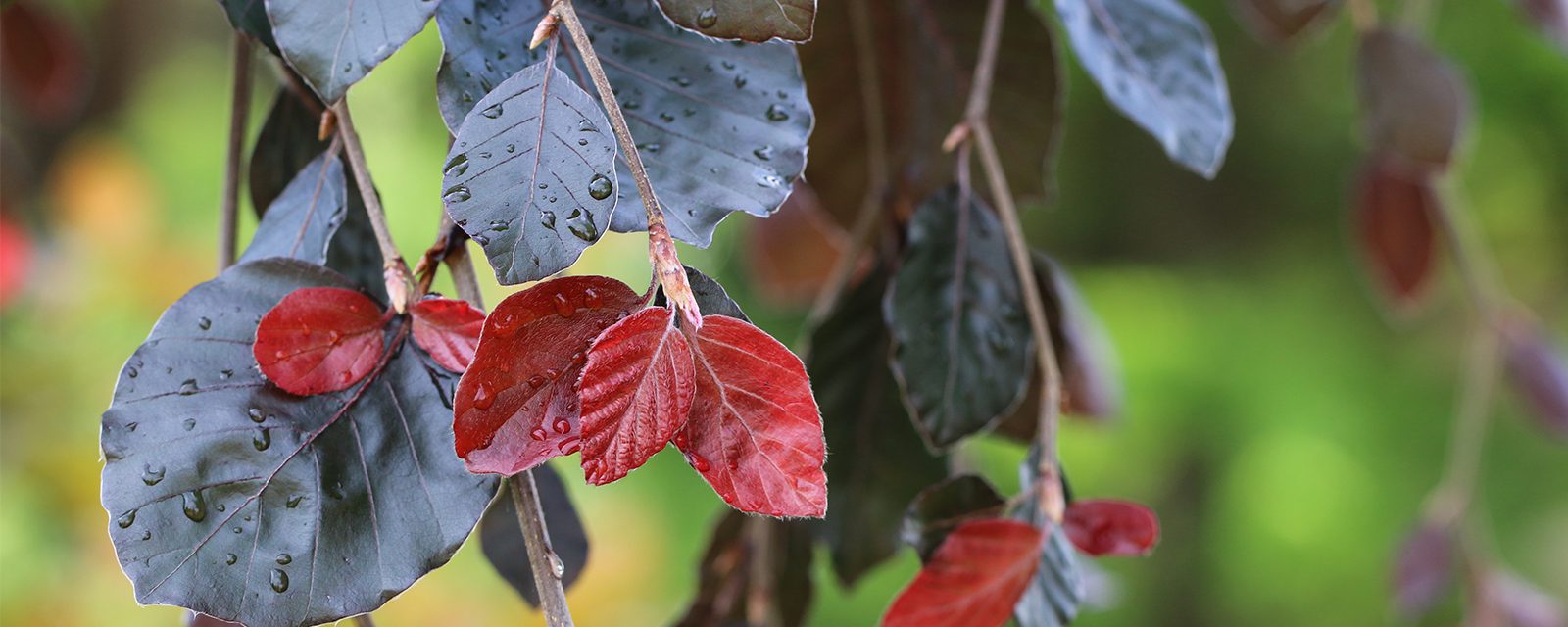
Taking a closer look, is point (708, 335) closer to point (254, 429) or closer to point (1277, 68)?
point (254, 429)

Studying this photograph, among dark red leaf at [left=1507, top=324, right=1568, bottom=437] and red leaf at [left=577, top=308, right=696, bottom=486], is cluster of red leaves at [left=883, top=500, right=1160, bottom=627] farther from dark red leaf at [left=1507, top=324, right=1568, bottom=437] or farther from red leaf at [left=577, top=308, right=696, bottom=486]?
dark red leaf at [left=1507, top=324, right=1568, bottom=437]

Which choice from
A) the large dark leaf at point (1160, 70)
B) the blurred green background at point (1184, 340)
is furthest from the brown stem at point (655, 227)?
the blurred green background at point (1184, 340)

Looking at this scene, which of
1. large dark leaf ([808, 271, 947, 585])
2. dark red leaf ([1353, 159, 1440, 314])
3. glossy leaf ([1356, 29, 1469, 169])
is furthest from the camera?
dark red leaf ([1353, 159, 1440, 314])

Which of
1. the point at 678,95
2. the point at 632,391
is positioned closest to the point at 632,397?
the point at 632,391

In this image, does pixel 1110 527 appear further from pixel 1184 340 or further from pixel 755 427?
pixel 1184 340

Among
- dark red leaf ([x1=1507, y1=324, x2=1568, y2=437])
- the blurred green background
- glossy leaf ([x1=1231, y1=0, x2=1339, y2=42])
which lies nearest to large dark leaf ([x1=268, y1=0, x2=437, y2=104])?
glossy leaf ([x1=1231, y1=0, x2=1339, y2=42])

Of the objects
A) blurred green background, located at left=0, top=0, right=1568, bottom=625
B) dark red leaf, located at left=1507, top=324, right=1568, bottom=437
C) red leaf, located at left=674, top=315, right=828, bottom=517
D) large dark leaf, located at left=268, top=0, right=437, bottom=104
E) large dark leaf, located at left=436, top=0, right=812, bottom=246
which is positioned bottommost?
blurred green background, located at left=0, top=0, right=1568, bottom=625
